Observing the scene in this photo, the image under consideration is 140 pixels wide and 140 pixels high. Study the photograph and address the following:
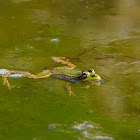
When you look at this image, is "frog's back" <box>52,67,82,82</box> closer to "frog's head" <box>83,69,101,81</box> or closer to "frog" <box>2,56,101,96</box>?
"frog" <box>2,56,101,96</box>

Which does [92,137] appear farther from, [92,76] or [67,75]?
[67,75]

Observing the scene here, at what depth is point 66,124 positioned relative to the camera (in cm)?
274

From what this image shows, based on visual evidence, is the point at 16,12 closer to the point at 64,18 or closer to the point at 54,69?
the point at 64,18

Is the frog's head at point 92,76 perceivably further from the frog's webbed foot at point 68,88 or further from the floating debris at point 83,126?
the floating debris at point 83,126

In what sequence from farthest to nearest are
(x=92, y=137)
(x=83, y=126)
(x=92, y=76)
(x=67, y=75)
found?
(x=67, y=75), (x=92, y=76), (x=83, y=126), (x=92, y=137)

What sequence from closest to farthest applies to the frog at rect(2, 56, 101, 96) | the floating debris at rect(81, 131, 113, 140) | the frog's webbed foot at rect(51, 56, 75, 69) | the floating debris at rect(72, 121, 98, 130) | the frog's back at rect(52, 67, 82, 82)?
the floating debris at rect(81, 131, 113, 140) < the floating debris at rect(72, 121, 98, 130) < the frog at rect(2, 56, 101, 96) < the frog's back at rect(52, 67, 82, 82) < the frog's webbed foot at rect(51, 56, 75, 69)

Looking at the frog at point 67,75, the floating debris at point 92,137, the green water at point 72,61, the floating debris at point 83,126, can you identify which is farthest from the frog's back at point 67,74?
the floating debris at point 92,137

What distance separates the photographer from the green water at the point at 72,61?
2730 mm

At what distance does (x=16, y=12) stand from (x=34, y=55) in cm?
240

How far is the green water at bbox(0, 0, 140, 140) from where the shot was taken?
2.73m

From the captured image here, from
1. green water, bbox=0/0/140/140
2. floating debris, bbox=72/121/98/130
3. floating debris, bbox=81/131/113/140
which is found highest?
floating debris, bbox=81/131/113/140

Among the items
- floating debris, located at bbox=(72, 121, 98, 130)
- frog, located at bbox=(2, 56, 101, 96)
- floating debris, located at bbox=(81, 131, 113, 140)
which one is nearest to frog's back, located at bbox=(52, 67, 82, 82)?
frog, located at bbox=(2, 56, 101, 96)

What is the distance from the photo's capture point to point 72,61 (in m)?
4.26

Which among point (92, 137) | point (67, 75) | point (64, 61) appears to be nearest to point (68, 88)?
point (67, 75)
